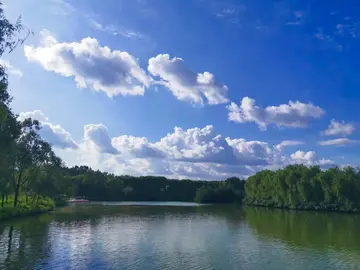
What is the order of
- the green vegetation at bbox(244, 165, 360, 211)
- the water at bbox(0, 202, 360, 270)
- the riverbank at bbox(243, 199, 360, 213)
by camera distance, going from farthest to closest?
the green vegetation at bbox(244, 165, 360, 211)
the riverbank at bbox(243, 199, 360, 213)
the water at bbox(0, 202, 360, 270)

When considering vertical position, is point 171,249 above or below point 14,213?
below

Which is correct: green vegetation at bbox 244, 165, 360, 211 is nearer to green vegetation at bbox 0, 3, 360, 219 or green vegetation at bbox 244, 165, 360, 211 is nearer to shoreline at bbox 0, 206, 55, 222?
green vegetation at bbox 0, 3, 360, 219

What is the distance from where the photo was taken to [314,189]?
298 ft

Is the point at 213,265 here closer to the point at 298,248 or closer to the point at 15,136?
the point at 298,248

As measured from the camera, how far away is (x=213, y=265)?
2312cm

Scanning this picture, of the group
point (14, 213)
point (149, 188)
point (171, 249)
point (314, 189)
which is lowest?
point (171, 249)

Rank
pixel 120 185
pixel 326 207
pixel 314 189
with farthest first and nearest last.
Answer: pixel 120 185
pixel 314 189
pixel 326 207

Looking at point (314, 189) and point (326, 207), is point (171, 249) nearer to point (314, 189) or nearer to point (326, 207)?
point (326, 207)

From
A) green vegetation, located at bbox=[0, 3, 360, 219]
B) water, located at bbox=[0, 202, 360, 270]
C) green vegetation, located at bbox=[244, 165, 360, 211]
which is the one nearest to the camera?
water, located at bbox=[0, 202, 360, 270]

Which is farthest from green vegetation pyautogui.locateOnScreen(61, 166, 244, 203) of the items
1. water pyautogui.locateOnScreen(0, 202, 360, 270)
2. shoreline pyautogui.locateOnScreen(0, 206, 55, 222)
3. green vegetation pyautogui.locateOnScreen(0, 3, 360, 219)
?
water pyautogui.locateOnScreen(0, 202, 360, 270)

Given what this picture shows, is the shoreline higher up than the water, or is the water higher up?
the shoreline

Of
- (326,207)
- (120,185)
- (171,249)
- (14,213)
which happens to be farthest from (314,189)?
(120,185)

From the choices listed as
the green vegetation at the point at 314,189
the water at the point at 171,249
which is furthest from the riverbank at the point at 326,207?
the water at the point at 171,249

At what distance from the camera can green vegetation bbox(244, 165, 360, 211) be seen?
3270 inches
